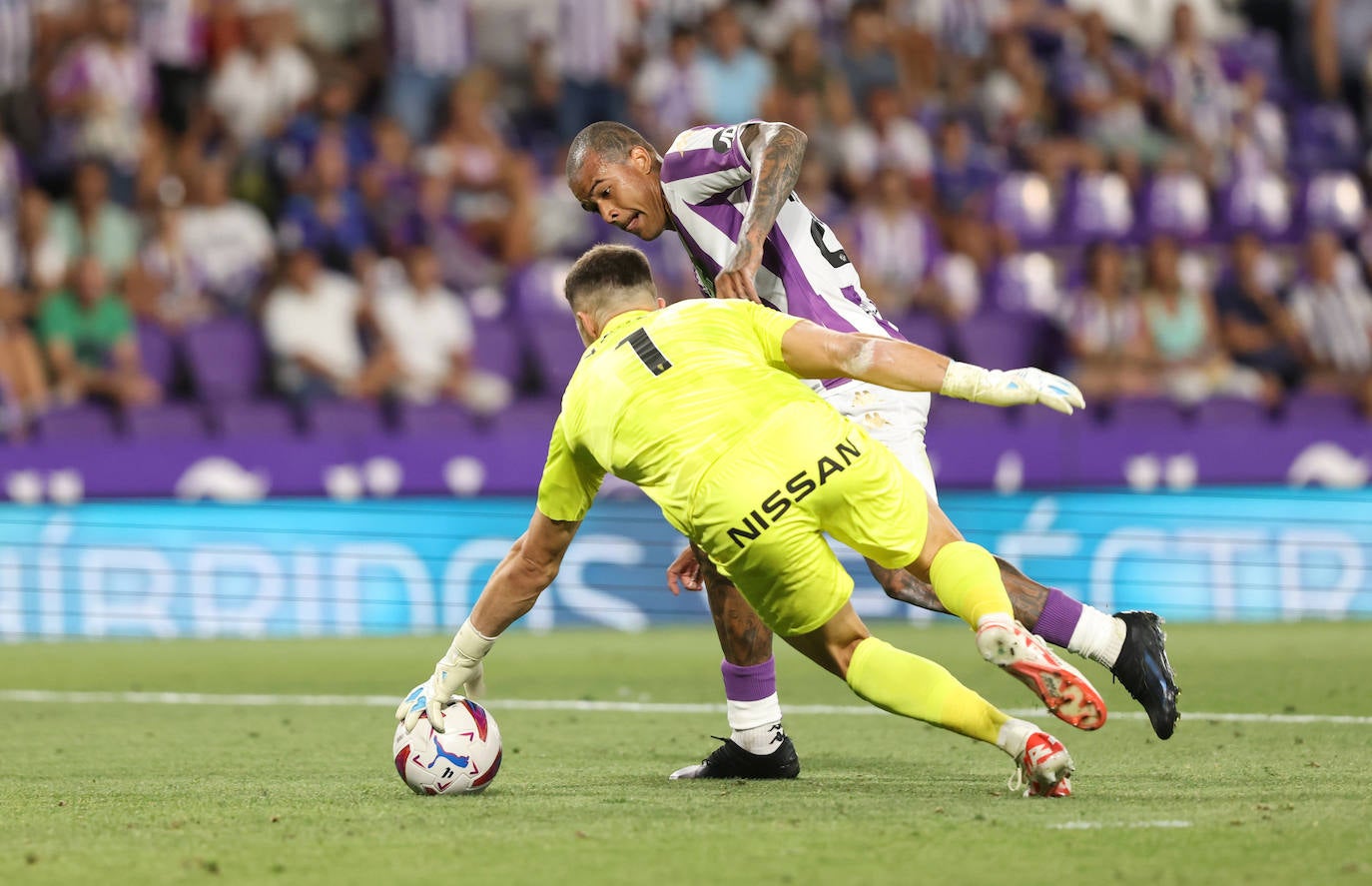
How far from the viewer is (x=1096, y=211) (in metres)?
15.9

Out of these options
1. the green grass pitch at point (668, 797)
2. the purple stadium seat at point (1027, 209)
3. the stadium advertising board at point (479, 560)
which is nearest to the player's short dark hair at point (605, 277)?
the green grass pitch at point (668, 797)

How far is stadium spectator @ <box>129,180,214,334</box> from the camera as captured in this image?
1336 cm

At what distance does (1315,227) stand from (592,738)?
36.8 feet

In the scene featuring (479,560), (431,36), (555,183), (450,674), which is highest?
(431,36)

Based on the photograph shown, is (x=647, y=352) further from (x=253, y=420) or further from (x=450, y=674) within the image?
(x=253, y=420)

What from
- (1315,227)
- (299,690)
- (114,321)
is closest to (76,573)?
(114,321)

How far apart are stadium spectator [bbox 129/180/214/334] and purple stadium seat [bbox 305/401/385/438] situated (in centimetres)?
147

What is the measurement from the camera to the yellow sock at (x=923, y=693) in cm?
491

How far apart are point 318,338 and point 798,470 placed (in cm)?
878

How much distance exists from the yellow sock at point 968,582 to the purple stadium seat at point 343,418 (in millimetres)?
7776

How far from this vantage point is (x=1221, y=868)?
387 centimetres

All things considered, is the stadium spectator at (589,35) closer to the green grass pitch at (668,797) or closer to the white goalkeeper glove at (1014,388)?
the green grass pitch at (668,797)

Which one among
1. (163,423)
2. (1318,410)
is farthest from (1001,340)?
(163,423)

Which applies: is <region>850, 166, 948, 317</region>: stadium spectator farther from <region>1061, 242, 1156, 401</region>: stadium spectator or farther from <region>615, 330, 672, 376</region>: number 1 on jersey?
<region>615, 330, 672, 376</region>: number 1 on jersey
